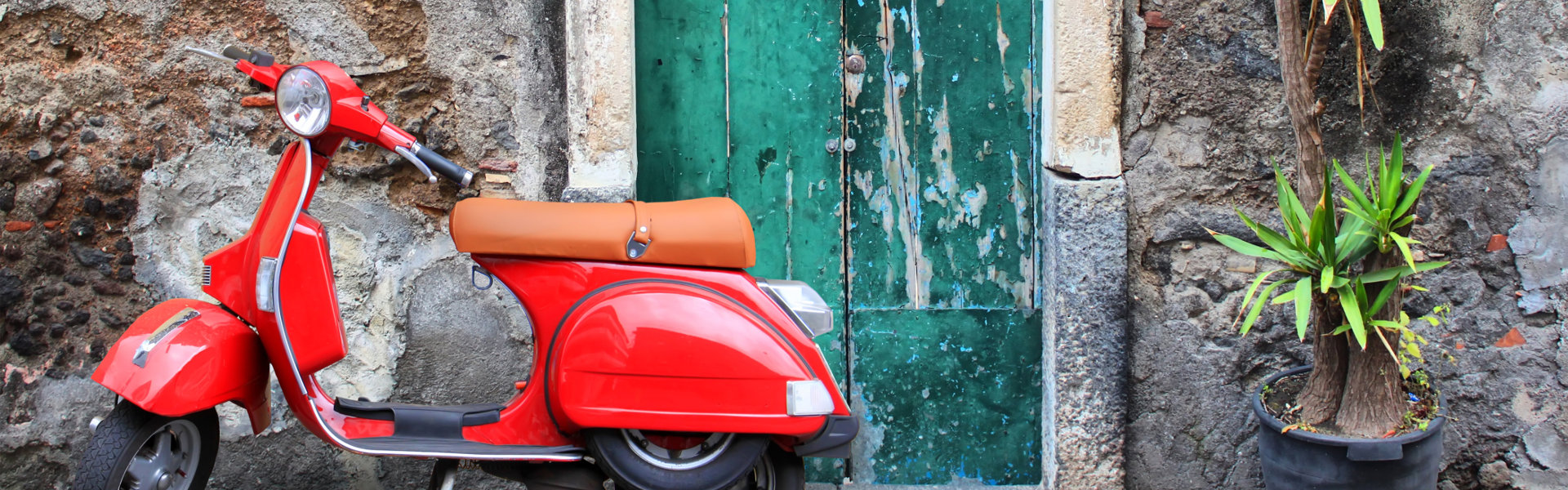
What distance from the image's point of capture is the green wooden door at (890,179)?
9.97ft

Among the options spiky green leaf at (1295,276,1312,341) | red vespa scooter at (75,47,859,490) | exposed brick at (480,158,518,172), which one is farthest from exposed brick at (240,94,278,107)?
spiky green leaf at (1295,276,1312,341)

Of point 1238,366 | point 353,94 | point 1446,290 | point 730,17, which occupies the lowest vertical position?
point 1238,366

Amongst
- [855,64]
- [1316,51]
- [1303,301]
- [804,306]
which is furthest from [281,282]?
[1316,51]

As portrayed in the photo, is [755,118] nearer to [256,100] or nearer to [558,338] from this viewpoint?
[558,338]

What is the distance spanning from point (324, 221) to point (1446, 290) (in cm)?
326

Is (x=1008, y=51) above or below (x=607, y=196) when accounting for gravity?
above

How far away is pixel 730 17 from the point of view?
3045 millimetres

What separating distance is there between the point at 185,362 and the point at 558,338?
0.75 m

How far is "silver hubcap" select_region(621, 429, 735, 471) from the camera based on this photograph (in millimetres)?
2141

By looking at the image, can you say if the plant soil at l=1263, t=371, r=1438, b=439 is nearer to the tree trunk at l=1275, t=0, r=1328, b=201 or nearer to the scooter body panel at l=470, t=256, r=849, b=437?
the tree trunk at l=1275, t=0, r=1328, b=201

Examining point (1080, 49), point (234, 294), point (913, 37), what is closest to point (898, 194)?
point (913, 37)


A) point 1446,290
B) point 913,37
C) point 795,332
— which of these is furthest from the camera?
point 913,37

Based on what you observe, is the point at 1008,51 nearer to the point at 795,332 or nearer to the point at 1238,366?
the point at 1238,366

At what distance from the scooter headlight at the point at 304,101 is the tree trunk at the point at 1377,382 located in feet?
8.10
